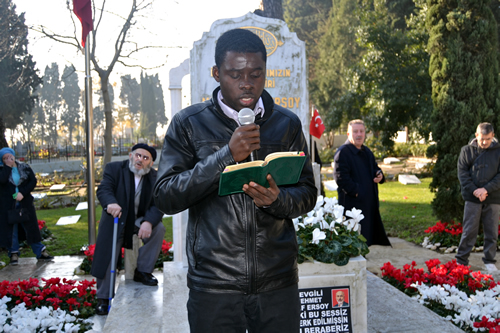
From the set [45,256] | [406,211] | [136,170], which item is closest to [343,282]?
[136,170]

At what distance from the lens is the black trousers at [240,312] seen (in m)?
1.94

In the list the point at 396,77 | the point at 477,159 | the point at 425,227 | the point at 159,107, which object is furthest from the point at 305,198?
the point at 159,107

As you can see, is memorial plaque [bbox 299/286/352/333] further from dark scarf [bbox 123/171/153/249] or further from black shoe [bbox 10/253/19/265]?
black shoe [bbox 10/253/19/265]

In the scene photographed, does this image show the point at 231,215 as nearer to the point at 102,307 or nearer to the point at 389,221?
the point at 102,307

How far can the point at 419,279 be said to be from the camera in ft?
18.9

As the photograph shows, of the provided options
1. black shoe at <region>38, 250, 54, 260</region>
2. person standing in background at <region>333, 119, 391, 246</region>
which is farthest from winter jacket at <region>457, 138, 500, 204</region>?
black shoe at <region>38, 250, 54, 260</region>

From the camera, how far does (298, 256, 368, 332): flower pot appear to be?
3.78 meters

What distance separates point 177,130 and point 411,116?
Result: 16588 mm

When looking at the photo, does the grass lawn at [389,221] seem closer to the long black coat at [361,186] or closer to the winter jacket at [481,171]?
the winter jacket at [481,171]

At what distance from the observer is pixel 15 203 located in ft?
27.0

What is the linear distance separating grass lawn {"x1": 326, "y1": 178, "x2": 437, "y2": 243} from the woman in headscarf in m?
7.03

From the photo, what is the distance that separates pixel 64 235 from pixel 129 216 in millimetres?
5738

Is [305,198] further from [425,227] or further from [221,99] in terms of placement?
[425,227]

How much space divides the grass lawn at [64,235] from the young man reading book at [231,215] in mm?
7542
